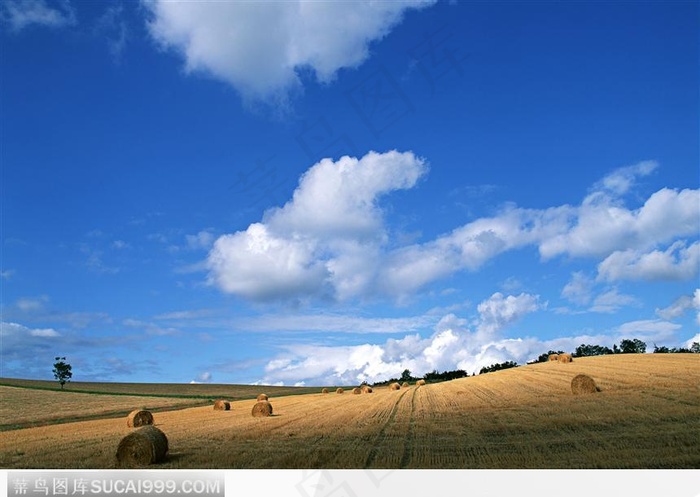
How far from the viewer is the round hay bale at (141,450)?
15.1 meters

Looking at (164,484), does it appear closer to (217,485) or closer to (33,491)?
(217,485)

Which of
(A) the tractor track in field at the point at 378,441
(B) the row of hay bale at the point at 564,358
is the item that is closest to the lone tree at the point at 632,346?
(B) the row of hay bale at the point at 564,358

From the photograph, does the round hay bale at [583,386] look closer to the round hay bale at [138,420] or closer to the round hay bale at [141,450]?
the round hay bale at [141,450]

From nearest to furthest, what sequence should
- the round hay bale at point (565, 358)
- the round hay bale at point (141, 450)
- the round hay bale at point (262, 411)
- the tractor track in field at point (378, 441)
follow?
the tractor track in field at point (378, 441)
the round hay bale at point (141, 450)
the round hay bale at point (262, 411)
the round hay bale at point (565, 358)

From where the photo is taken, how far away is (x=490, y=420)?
1986 cm

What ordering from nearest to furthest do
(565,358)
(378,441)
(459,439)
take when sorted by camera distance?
(459,439), (378,441), (565,358)

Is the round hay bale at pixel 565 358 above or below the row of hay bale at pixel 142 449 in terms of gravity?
above

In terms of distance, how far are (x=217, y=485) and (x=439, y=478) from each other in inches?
163

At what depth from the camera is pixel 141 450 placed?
15180 millimetres

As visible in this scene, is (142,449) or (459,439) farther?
(459,439)

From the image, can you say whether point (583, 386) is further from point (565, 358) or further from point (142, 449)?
point (565, 358)


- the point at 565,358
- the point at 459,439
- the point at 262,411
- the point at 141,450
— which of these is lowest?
the point at 459,439

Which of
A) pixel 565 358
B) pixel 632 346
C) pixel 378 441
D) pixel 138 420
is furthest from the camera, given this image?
pixel 632 346

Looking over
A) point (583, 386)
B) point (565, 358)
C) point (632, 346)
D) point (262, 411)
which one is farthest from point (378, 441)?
point (632, 346)
